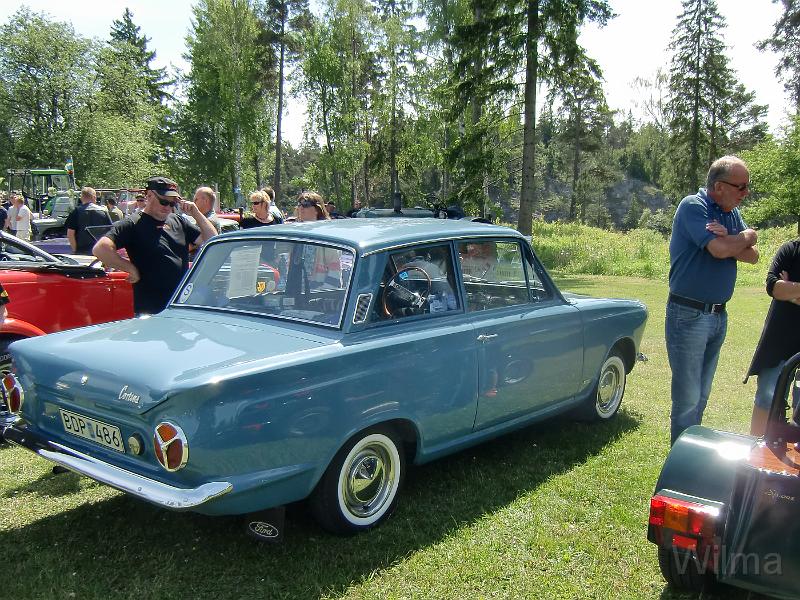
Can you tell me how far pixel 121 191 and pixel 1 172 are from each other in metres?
19.2

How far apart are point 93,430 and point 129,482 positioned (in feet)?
1.46

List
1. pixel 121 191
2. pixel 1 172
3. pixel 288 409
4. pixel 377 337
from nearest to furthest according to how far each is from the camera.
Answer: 1. pixel 288 409
2. pixel 377 337
3. pixel 121 191
4. pixel 1 172

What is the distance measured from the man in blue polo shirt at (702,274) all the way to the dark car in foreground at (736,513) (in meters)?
1.33

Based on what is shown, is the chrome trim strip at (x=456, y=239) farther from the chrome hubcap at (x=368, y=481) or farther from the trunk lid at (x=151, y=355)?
the chrome hubcap at (x=368, y=481)

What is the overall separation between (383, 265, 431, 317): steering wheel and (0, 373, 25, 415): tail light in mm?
2034

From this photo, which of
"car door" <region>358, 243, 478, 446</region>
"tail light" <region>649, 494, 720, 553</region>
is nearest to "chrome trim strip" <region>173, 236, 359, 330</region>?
"car door" <region>358, 243, 478, 446</region>

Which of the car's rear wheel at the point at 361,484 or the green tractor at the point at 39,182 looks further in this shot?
the green tractor at the point at 39,182

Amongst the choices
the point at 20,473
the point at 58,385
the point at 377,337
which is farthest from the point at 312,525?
the point at 20,473

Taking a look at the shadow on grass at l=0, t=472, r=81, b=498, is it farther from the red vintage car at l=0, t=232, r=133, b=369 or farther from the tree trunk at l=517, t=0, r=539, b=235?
the tree trunk at l=517, t=0, r=539, b=235

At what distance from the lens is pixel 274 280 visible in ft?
13.3

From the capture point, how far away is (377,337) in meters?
3.65

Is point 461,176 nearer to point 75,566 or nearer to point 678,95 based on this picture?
point 75,566

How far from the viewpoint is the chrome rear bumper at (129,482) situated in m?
2.82

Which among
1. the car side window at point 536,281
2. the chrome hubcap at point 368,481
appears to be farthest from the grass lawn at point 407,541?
the car side window at point 536,281
